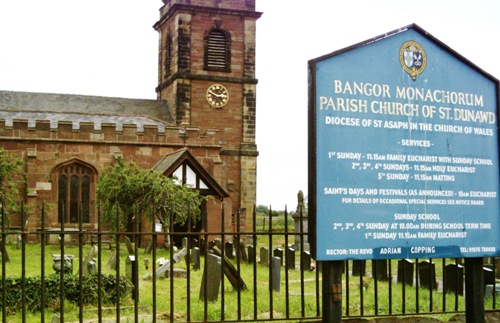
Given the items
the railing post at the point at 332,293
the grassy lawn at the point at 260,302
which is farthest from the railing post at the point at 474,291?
the railing post at the point at 332,293

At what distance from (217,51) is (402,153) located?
31199 mm

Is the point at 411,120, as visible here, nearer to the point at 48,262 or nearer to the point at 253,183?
the point at 48,262

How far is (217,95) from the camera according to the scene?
36281mm

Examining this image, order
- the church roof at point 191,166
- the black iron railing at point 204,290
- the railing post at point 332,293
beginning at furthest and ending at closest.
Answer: the church roof at point 191,166, the black iron railing at point 204,290, the railing post at point 332,293

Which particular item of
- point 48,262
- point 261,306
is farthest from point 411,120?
point 48,262

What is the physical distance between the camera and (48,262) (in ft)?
58.2

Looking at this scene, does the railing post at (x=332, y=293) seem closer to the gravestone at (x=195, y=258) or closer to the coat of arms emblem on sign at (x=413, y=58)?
the coat of arms emblem on sign at (x=413, y=58)

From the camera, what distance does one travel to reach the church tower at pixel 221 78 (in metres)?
35.6

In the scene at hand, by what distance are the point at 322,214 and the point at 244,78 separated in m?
31.2

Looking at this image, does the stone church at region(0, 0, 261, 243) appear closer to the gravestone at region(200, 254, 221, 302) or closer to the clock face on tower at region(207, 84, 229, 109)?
the clock face on tower at region(207, 84, 229, 109)

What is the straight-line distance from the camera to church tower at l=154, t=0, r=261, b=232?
35594 millimetres

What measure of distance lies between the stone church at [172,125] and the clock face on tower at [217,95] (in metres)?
0.05

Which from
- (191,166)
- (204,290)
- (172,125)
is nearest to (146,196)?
(191,166)

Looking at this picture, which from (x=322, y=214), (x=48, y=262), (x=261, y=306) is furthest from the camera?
(x=48, y=262)
